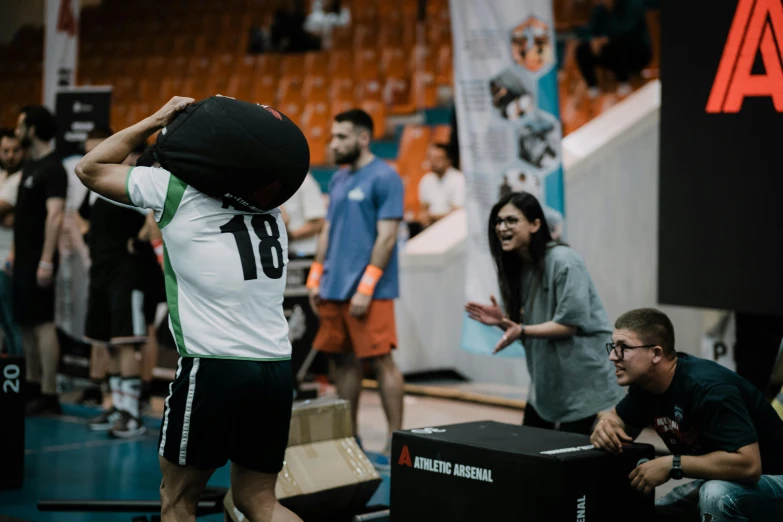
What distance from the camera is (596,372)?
13.5 ft

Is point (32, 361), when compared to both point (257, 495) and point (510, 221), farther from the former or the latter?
point (257, 495)

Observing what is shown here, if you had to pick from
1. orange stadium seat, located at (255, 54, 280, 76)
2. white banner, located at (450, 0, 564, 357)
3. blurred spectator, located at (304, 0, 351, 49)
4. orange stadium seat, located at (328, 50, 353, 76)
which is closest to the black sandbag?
white banner, located at (450, 0, 564, 357)

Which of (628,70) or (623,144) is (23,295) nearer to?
(623,144)

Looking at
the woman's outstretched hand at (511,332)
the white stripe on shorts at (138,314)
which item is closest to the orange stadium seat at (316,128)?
the white stripe on shorts at (138,314)

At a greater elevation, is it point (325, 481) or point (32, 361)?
point (32, 361)

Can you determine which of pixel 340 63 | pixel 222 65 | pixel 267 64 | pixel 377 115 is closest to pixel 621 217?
pixel 377 115

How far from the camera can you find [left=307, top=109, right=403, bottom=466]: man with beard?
5.54m

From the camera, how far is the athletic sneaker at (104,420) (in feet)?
20.7

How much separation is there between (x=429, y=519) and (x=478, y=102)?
10.7 feet

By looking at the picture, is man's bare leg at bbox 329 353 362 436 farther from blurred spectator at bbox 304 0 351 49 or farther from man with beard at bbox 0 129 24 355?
blurred spectator at bbox 304 0 351 49

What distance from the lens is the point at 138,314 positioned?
625cm

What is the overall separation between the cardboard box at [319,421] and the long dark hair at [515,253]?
0.85 meters

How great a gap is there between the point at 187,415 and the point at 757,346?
3.82m

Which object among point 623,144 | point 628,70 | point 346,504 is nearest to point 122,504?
point 346,504
